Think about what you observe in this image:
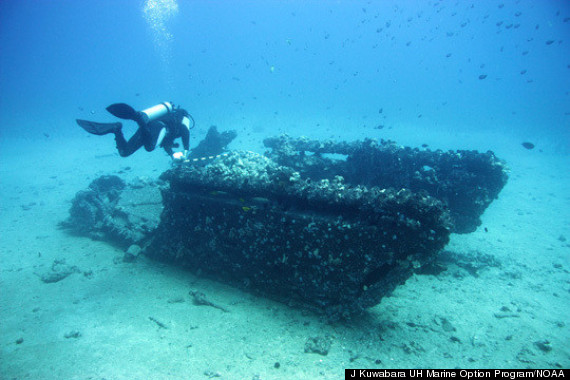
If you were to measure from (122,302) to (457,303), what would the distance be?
793 centimetres

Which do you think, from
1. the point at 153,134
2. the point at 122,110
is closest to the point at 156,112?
the point at 153,134

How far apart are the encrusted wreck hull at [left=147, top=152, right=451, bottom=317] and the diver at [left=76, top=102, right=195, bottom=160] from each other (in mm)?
1646

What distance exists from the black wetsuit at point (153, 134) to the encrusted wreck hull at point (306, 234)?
63.0 inches

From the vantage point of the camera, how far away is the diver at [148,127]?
7.11 m

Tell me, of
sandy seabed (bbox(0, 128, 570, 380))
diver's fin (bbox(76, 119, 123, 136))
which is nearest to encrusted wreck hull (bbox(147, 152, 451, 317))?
sandy seabed (bbox(0, 128, 570, 380))

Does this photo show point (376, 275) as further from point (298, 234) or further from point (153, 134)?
point (153, 134)

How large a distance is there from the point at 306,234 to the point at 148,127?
217 inches

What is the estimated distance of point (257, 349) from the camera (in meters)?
4.70

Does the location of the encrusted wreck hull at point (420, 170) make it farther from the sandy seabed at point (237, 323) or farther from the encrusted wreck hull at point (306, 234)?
the encrusted wreck hull at point (306, 234)

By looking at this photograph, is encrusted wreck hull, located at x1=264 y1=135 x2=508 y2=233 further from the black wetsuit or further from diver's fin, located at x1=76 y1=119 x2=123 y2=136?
diver's fin, located at x1=76 y1=119 x2=123 y2=136

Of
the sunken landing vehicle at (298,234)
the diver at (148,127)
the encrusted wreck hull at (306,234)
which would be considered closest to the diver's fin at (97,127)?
the diver at (148,127)

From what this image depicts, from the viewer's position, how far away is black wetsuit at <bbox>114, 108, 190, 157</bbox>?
24.1ft

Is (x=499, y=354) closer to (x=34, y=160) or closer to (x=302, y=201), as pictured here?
(x=302, y=201)

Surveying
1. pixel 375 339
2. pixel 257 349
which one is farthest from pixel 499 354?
pixel 257 349
